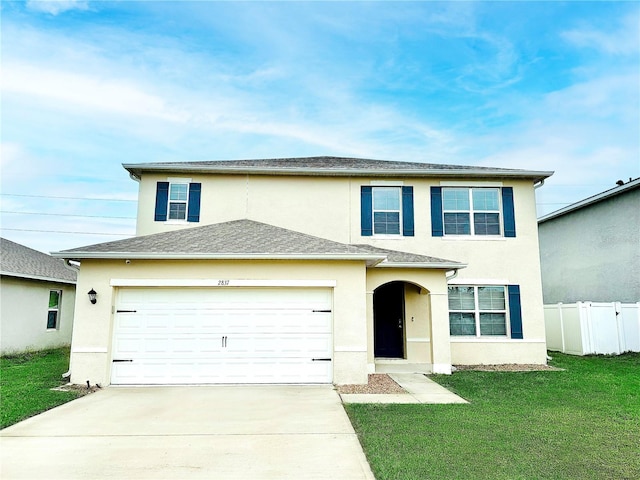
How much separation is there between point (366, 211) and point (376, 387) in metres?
5.98

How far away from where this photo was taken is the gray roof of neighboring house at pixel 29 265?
47.5 feet

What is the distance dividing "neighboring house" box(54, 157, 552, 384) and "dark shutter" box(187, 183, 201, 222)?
0.04 metres

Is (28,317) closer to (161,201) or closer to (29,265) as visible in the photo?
(29,265)

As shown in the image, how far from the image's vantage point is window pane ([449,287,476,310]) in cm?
1286

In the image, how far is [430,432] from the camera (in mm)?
5840

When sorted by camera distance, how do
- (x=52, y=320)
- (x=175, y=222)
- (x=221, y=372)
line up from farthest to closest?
1. (x=52, y=320)
2. (x=175, y=222)
3. (x=221, y=372)

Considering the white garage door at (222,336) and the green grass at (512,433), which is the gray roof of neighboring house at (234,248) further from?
the green grass at (512,433)

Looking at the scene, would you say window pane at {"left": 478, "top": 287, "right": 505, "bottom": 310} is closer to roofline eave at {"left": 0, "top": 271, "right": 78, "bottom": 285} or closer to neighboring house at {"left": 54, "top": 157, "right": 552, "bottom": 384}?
neighboring house at {"left": 54, "top": 157, "right": 552, "bottom": 384}

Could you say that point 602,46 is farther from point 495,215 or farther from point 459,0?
point 495,215

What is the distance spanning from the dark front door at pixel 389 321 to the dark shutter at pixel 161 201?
7246 mm

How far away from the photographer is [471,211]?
13.5 m

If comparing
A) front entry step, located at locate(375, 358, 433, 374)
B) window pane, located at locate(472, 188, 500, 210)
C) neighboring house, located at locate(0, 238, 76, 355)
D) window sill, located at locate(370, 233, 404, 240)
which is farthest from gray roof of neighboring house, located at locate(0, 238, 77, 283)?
window pane, located at locate(472, 188, 500, 210)

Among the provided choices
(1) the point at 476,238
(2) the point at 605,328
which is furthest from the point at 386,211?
(2) the point at 605,328

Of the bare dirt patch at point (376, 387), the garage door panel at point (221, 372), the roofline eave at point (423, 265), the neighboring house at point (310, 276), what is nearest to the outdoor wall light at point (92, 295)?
the neighboring house at point (310, 276)
